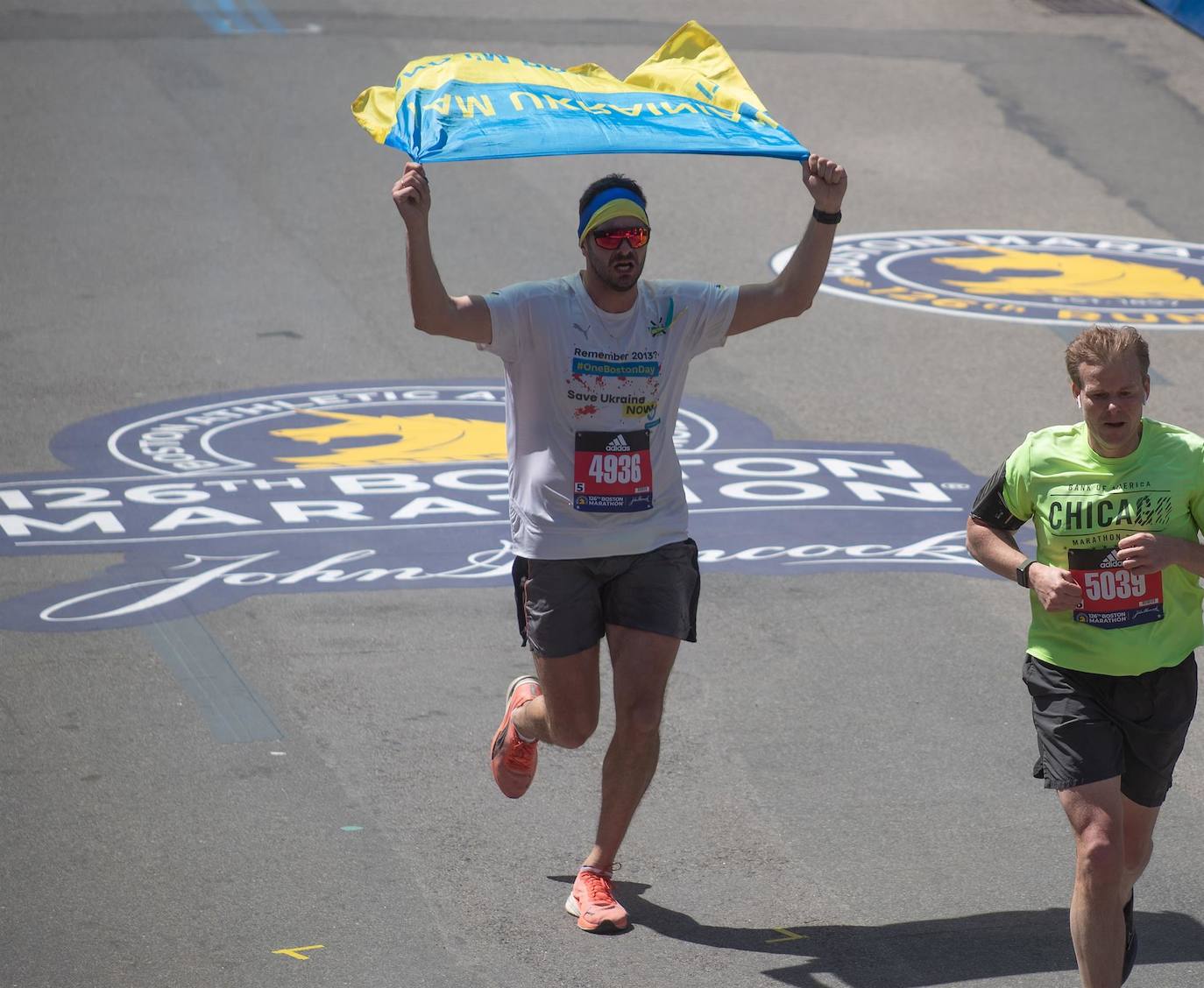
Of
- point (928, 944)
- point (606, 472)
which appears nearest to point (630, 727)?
point (606, 472)

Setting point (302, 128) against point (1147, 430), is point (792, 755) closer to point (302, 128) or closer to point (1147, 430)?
point (1147, 430)

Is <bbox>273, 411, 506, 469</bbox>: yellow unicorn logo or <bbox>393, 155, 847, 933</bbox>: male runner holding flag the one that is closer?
<bbox>393, 155, 847, 933</bbox>: male runner holding flag

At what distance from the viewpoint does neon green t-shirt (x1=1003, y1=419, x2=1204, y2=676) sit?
5109 mm

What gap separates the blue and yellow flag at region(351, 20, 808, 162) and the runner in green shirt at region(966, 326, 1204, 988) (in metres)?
Answer: 1.58

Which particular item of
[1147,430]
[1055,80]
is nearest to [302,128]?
[1055,80]

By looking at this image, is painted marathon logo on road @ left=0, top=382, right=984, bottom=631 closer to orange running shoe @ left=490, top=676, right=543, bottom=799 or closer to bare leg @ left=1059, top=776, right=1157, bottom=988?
orange running shoe @ left=490, top=676, right=543, bottom=799

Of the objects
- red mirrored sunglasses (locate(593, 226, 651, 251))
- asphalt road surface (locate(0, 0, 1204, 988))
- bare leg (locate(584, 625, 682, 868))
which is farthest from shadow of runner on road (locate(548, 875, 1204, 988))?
red mirrored sunglasses (locate(593, 226, 651, 251))

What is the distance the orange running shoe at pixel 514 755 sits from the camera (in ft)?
20.9

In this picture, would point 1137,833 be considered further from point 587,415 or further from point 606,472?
point 587,415

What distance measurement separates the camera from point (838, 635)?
8461 millimetres

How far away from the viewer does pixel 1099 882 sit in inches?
193

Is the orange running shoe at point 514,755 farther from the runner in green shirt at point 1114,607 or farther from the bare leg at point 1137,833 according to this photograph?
the bare leg at point 1137,833

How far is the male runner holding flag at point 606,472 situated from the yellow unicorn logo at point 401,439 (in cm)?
493

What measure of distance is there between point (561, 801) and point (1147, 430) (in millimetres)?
2629
